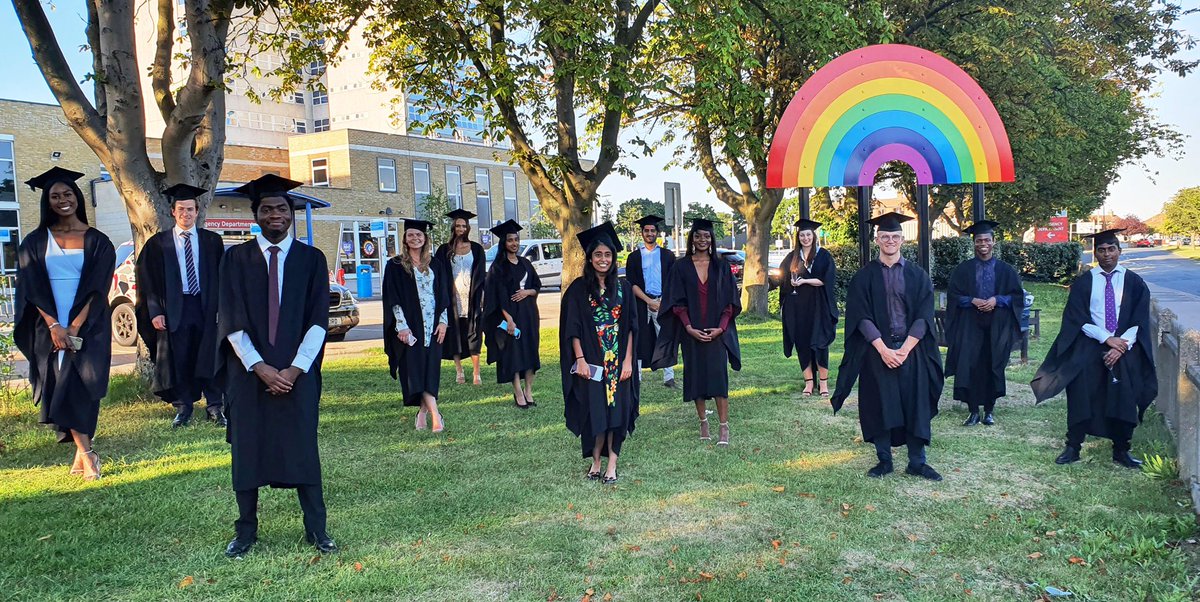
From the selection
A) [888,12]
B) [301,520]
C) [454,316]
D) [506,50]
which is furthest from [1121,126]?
[301,520]

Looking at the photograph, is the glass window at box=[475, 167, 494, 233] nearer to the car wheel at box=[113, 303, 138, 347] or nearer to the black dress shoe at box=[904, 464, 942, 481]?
the car wheel at box=[113, 303, 138, 347]

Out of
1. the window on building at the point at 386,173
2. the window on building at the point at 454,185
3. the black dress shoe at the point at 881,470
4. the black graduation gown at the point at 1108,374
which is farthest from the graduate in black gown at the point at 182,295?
the window on building at the point at 454,185

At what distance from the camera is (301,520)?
4980 mm

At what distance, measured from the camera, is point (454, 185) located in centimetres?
5097

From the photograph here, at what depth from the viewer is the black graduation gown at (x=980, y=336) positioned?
7.32 metres

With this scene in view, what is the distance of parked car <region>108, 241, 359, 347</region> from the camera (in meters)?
13.9

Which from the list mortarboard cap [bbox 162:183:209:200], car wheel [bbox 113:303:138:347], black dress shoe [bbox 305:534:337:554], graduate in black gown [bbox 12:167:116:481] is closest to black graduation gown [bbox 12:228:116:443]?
graduate in black gown [bbox 12:167:116:481]

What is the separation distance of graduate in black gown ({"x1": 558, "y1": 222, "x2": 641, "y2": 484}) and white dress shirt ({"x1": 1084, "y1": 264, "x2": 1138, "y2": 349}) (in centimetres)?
333

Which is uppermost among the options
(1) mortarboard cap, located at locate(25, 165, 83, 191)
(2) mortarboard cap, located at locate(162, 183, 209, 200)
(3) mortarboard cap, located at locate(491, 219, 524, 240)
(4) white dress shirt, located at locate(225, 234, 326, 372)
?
(1) mortarboard cap, located at locate(25, 165, 83, 191)

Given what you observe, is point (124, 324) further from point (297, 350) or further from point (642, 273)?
point (297, 350)

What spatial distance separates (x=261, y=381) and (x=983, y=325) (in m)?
6.17

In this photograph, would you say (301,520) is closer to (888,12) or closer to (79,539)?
(79,539)

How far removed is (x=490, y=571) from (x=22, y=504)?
11.2ft

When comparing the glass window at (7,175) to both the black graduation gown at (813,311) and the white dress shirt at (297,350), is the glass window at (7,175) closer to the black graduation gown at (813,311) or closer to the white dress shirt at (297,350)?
the black graduation gown at (813,311)
